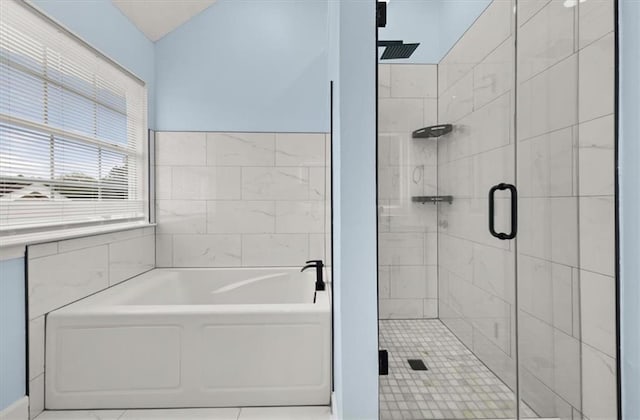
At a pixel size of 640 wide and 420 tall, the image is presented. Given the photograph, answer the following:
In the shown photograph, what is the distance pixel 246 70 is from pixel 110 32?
106 cm

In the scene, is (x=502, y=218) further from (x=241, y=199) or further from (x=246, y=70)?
(x=246, y=70)

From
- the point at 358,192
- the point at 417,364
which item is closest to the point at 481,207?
the point at 358,192

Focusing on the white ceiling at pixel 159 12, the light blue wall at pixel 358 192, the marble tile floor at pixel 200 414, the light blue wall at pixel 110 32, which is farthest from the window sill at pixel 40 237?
the white ceiling at pixel 159 12

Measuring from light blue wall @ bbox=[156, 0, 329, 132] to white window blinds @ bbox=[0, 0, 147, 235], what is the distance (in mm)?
399

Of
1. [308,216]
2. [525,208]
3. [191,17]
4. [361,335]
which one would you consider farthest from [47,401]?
[191,17]

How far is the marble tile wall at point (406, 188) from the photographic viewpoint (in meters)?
1.42

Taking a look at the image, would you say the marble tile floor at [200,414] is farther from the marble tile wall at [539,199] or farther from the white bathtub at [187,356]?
the marble tile wall at [539,199]

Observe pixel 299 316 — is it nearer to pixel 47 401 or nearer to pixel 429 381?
pixel 429 381

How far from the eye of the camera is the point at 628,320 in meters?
1.19

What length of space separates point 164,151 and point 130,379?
6.34 feet

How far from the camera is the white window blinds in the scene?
1.76 meters

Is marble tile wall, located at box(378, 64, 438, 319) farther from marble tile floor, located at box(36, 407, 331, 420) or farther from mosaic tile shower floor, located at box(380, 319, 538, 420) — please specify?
marble tile floor, located at box(36, 407, 331, 420)

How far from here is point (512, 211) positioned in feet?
4.33

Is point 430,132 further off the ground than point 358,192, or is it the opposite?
point 430,132
